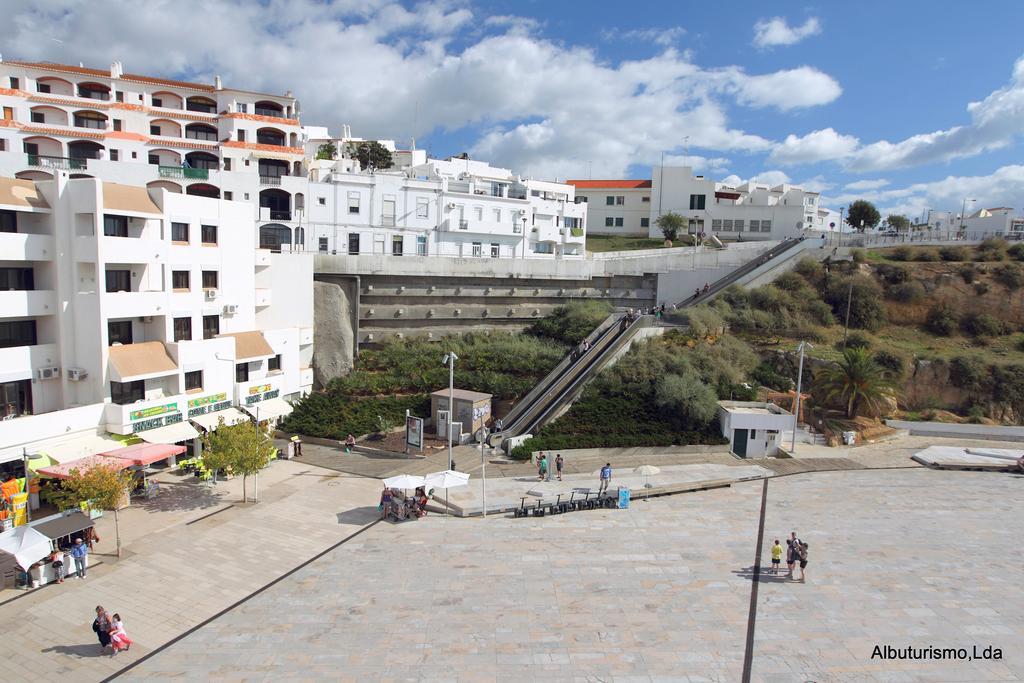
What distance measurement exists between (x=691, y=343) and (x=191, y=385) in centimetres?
2716

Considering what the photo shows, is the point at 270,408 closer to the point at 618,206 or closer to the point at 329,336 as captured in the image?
the point at 329,336

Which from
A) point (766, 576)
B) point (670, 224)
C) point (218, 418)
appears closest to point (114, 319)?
point (218, 418)

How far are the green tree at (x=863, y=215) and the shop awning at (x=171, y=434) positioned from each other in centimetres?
7060

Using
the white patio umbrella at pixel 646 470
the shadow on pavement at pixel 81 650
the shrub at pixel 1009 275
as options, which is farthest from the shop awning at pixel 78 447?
the shrub at pixel 1009 275

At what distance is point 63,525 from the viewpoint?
17.2 meters

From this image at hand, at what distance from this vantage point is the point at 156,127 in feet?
163

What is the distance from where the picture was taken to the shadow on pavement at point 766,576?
1706 cm

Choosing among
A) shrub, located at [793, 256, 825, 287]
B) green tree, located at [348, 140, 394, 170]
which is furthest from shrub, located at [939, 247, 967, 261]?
green tree, located at [348, 140, 394, 170]

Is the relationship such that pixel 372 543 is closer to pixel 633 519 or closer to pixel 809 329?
pixel 633 519

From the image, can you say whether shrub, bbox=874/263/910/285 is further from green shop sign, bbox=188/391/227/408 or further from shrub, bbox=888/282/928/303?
green shop sign, bbox=188/391/227/408

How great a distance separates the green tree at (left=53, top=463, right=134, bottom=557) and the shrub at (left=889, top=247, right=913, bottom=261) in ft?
181

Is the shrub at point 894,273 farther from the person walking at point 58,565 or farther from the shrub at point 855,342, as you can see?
the person walking at point 58,565

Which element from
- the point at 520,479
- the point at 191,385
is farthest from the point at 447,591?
the point at 191,385

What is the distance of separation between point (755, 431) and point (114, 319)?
2939 cm
